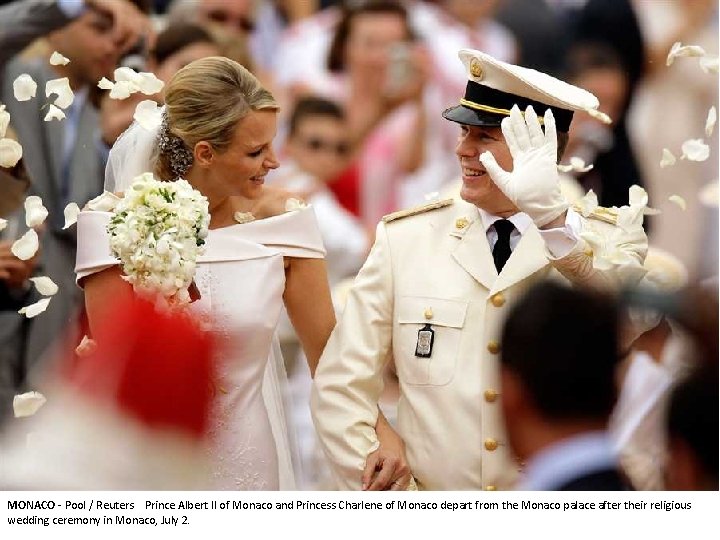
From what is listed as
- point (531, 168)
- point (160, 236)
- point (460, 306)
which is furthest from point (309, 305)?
point (531, 168)

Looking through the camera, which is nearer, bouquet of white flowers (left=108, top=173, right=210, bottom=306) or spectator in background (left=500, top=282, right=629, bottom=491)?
spectator in background (left=500, top=282, right=629, bottom=491)

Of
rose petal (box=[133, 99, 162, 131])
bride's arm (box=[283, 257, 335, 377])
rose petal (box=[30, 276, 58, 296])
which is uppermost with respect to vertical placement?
rose petal (box=[133, 99, 162, 131])

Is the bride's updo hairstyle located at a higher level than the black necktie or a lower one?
higher

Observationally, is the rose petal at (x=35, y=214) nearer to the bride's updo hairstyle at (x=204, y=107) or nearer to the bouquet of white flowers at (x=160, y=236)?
the bride's updo hairstyle at (x=204, y=107)

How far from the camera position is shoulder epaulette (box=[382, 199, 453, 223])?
4.82m

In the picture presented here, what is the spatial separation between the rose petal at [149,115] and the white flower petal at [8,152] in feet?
1.39

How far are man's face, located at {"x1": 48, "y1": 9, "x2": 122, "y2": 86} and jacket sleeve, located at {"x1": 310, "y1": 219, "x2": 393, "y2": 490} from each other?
1.85 metres

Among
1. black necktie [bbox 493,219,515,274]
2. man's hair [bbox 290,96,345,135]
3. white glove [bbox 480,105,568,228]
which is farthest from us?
man's hair [bbox 290,96,345,135]

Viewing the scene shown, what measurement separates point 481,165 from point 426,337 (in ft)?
1.52

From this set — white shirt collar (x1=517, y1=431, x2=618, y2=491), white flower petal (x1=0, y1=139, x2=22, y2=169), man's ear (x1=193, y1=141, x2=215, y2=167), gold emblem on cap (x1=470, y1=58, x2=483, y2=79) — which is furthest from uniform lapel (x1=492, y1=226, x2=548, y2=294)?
white flower petal (x1=0, y1=139, x2=22, y2=169)

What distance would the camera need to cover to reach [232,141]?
484 centimetres

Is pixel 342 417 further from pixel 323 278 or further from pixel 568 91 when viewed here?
pixel 568 91

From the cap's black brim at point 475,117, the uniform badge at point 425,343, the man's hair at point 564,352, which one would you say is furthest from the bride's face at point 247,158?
the man's hair at point 564,352

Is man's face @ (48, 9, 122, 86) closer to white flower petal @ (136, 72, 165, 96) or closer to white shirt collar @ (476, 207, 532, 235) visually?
white flower petal @ (136, 72, 165, 96)
